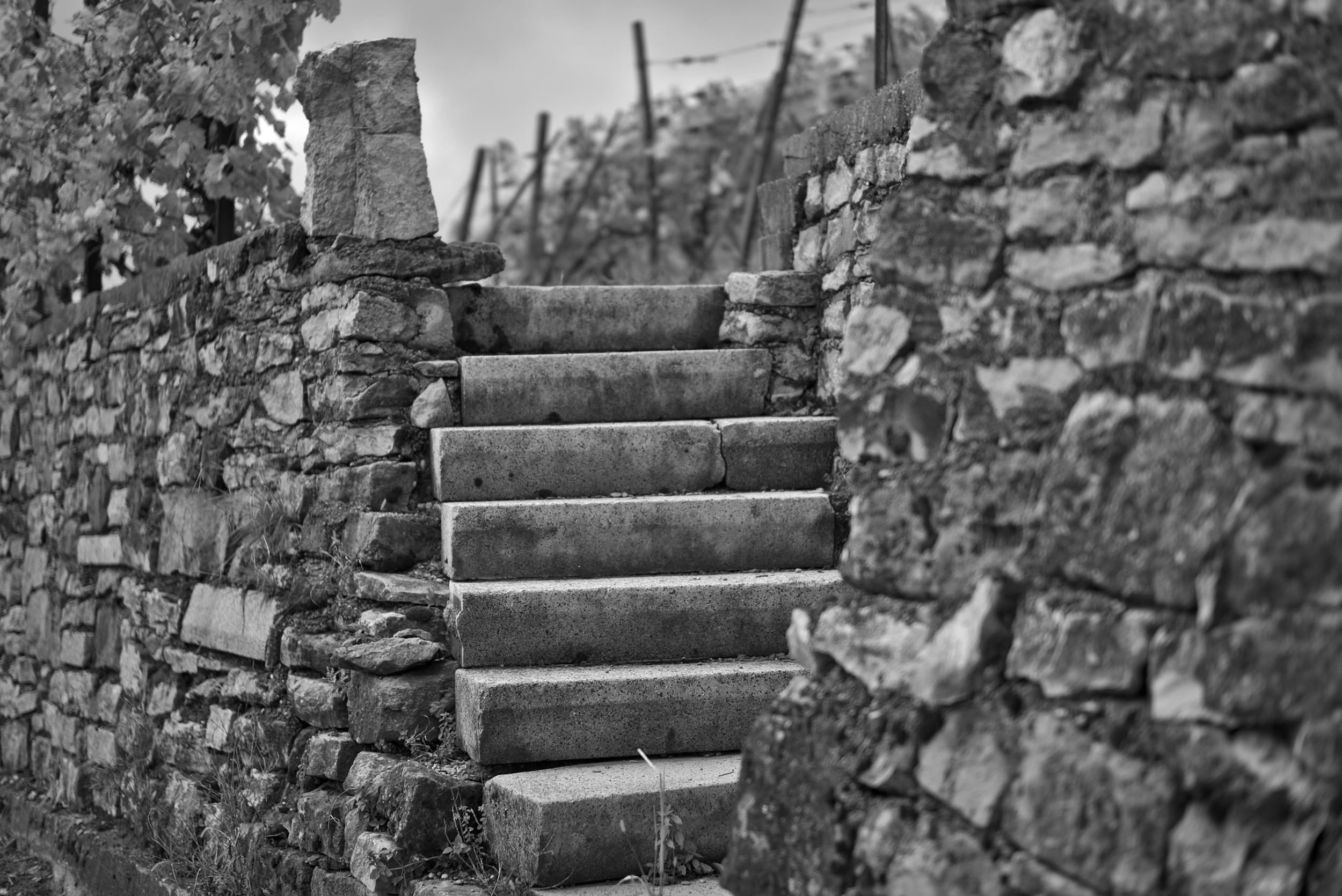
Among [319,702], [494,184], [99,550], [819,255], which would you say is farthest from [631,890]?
[494,184]

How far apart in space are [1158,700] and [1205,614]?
0.11 meters

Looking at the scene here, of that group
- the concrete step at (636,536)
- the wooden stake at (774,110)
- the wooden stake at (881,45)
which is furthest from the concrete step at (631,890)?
the wooden stake at (774,110)

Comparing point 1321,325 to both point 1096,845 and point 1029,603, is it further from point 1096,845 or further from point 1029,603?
point 1096,845

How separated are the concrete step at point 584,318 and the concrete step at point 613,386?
0.45 feet

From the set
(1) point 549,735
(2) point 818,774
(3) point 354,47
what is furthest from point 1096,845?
(3) point 354,47

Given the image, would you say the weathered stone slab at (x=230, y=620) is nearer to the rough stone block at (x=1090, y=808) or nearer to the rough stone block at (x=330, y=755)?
the rough stone block at (x=330, y=755)

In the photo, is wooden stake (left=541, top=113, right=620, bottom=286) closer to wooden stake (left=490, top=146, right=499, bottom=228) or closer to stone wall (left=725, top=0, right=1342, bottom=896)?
wooden stake (left=490, top=146, right=499, bottom=228)

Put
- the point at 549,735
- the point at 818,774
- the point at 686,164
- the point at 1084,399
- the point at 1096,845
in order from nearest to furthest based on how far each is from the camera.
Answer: the point at 1096,845 → the point at 1084,399 → the point at 818,774 → the point at 549,735 → the point at 686,164

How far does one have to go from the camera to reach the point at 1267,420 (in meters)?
1.52

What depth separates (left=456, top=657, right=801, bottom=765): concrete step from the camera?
3326 mm

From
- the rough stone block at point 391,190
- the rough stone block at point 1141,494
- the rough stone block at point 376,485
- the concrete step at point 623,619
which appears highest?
the rough stone block at point 391,190

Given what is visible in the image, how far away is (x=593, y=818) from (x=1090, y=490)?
1718 mm

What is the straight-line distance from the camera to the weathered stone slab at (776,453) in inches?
161

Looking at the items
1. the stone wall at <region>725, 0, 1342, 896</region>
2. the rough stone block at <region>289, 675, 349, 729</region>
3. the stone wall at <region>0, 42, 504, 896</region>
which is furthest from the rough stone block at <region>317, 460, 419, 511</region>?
the stone wall at <region>725, 0, 1342, 896</region>
